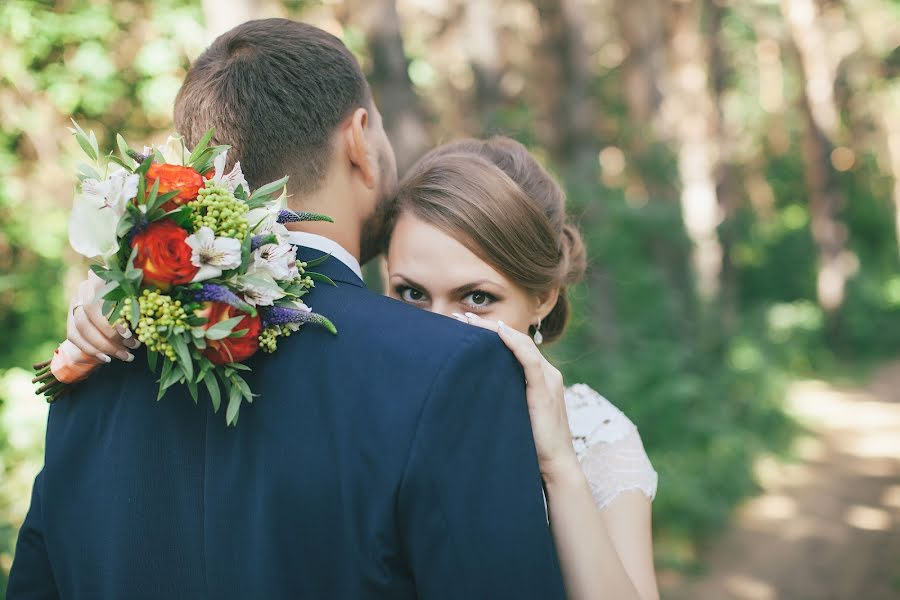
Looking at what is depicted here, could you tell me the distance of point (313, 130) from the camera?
1.71 meters

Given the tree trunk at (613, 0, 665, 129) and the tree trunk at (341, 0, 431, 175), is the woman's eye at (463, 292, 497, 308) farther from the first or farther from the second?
the tree trunk at (613, 0, 665, 129)

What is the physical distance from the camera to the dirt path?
6406mm

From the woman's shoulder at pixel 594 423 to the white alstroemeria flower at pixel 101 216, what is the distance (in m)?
1.65

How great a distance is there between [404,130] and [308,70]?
4.15 meters

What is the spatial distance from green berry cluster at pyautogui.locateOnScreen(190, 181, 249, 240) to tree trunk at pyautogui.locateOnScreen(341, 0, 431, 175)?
431 centimetres

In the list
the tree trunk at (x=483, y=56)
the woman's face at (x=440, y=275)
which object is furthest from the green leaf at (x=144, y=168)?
the tree trunk at (x=483, y=56)

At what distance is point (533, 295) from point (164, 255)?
1.36 meters

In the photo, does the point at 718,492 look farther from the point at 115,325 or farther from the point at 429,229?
the point at 115,325

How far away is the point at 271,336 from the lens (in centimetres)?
151

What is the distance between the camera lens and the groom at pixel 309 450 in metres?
1.40

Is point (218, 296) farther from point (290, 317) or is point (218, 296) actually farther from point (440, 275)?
point (440, 275)

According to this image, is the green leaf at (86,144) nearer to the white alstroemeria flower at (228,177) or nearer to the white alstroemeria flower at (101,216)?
the white alstroemeria flower at (101,216)

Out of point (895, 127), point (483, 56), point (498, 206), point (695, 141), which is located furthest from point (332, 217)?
point (895, 127)

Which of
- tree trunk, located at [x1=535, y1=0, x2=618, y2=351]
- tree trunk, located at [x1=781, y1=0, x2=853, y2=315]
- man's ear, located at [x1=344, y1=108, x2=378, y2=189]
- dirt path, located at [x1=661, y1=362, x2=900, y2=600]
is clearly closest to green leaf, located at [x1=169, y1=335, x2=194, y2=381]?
man's ear, located at [x1=344, y1=108, x2=378, y2=189]
